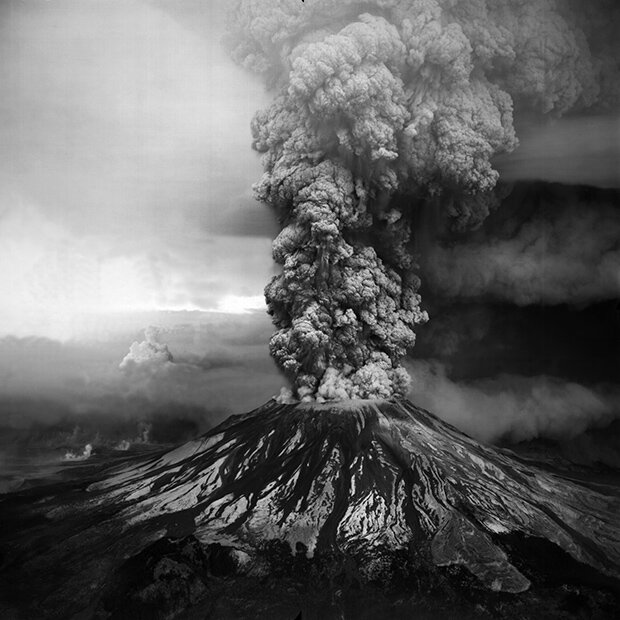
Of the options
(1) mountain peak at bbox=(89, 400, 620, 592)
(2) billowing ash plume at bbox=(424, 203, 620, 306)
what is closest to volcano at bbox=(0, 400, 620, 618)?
(1) mountain peak at bbox=(89, 400, 620, 592)

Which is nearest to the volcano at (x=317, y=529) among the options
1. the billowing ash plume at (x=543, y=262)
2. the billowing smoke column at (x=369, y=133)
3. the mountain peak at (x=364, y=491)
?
the mountain peak at (x=364, y=491)

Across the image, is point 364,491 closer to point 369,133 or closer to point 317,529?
point 317,529

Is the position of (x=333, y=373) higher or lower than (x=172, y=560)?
higher

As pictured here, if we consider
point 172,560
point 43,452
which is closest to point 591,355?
point 172,560

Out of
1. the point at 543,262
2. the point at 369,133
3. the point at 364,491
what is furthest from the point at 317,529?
the point at 543,262

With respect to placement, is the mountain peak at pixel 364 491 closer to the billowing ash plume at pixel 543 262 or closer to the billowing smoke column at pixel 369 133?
the billowing smoke column at pixel 369 133

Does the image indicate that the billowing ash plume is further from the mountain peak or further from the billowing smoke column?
the mountain peak

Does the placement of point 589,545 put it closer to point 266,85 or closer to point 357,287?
point 357,287
